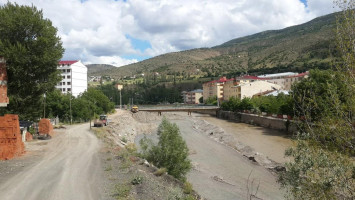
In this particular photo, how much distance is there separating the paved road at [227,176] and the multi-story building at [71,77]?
85720 millimetres

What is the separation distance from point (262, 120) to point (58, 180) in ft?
190

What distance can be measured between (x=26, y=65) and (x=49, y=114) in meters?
34.4

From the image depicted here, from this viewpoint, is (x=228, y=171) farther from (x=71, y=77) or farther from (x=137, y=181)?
(x=71, y=77)

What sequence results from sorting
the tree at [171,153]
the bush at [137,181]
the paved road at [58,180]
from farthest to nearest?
the tree at [171,153], the bush at [137,181], the paved road at [58,180]

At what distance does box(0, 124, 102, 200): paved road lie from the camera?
1319cm

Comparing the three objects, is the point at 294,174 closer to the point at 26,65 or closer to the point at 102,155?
the point at 102,155

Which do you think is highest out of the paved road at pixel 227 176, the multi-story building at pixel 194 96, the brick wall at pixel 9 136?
the multi-story building at pixel 194 96

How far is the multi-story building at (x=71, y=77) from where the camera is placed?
111 meters

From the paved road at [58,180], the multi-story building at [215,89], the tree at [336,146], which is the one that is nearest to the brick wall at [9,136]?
the paved road at [58,180]

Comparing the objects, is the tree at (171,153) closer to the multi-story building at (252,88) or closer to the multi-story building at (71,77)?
the multi-story building at (252,88)

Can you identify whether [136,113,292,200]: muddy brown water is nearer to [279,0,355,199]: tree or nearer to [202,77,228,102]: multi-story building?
[279,0,355,199]: tree

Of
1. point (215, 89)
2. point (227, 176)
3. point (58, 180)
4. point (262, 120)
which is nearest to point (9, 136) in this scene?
point (58, 180)

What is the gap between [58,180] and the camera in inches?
611

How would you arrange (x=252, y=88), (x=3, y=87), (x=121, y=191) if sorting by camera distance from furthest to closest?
1. (x=252, y=88)
2. (x=3, y=87)
3. (x=121, y=191)
